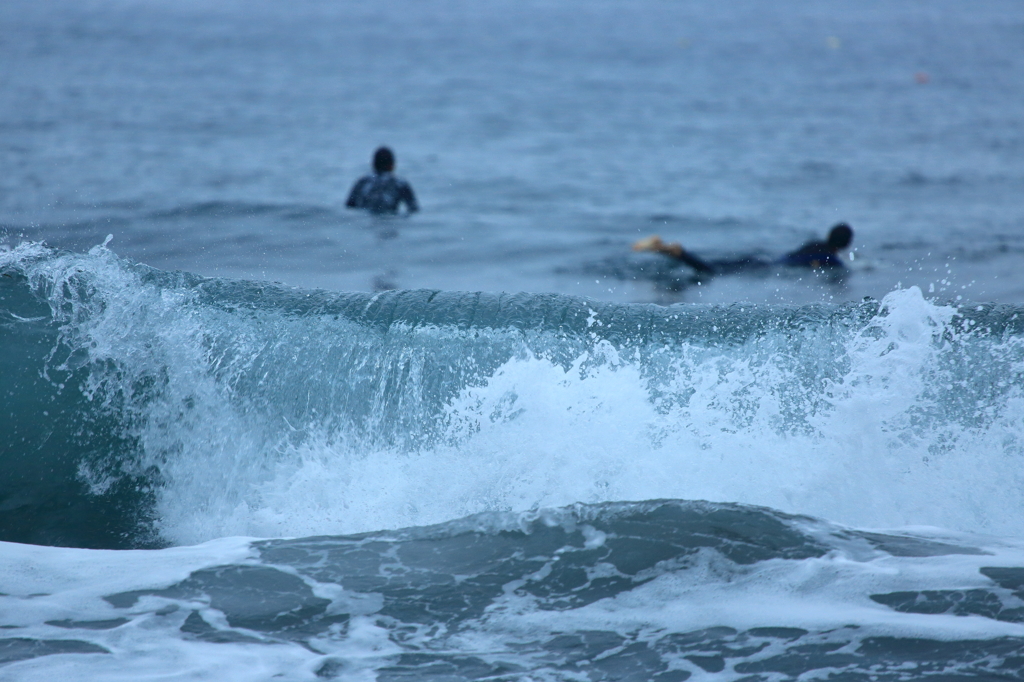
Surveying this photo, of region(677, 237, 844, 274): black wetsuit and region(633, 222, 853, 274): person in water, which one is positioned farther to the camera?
region(677, 237, 844, 274): black wetsuit

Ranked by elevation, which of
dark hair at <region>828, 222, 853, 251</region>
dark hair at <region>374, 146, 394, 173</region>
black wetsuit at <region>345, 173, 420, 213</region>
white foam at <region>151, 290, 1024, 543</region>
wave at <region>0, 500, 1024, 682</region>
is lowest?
wave at <region>0, 500, 1024, 682</region>

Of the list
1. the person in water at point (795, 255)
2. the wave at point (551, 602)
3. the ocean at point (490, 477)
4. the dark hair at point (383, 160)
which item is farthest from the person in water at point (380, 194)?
the wave at point (551, 602)

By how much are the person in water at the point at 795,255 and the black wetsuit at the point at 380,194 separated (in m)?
2.95

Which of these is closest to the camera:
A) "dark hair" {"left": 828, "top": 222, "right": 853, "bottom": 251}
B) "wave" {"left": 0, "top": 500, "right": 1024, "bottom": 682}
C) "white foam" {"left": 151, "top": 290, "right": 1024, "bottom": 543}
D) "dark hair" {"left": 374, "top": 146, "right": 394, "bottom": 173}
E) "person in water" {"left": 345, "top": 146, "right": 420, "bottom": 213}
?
"wave" {"left": 0, "top": 500, "right": 1024, "bottom": 682}

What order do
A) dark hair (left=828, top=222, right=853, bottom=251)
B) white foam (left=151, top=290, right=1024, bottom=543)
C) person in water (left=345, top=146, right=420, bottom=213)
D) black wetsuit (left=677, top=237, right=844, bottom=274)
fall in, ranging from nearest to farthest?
1. white foam (left=151, top=290, right=1024, bottom=543)
2. dark hair (left=828, top=222, right=853, bottom=251)
3. black wetsuit (left=677, top=237, right=844, bottom=274)
4. person in water (left=345, top=146, right=420, bottom=213)

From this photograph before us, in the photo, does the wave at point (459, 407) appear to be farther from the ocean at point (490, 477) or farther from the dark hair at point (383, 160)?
the dark hair at point (383, 160)

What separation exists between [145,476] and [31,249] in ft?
5.39

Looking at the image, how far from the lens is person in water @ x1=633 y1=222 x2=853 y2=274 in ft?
31.2

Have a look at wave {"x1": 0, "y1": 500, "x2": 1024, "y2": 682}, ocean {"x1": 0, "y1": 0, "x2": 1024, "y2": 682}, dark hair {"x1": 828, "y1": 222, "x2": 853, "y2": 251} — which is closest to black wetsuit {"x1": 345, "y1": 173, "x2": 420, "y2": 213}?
ocean {"x1": 0, "y1": 0, "x2": 1024, "y2": 682}

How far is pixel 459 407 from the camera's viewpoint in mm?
4672

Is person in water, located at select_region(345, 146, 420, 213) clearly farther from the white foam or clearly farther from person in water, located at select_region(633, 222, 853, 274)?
the white foam

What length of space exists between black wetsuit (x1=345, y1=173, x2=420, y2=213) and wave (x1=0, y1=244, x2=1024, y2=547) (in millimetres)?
5746

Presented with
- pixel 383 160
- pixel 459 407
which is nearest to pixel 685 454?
pixel 459 407

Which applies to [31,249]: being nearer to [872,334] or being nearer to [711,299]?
[872,334]
